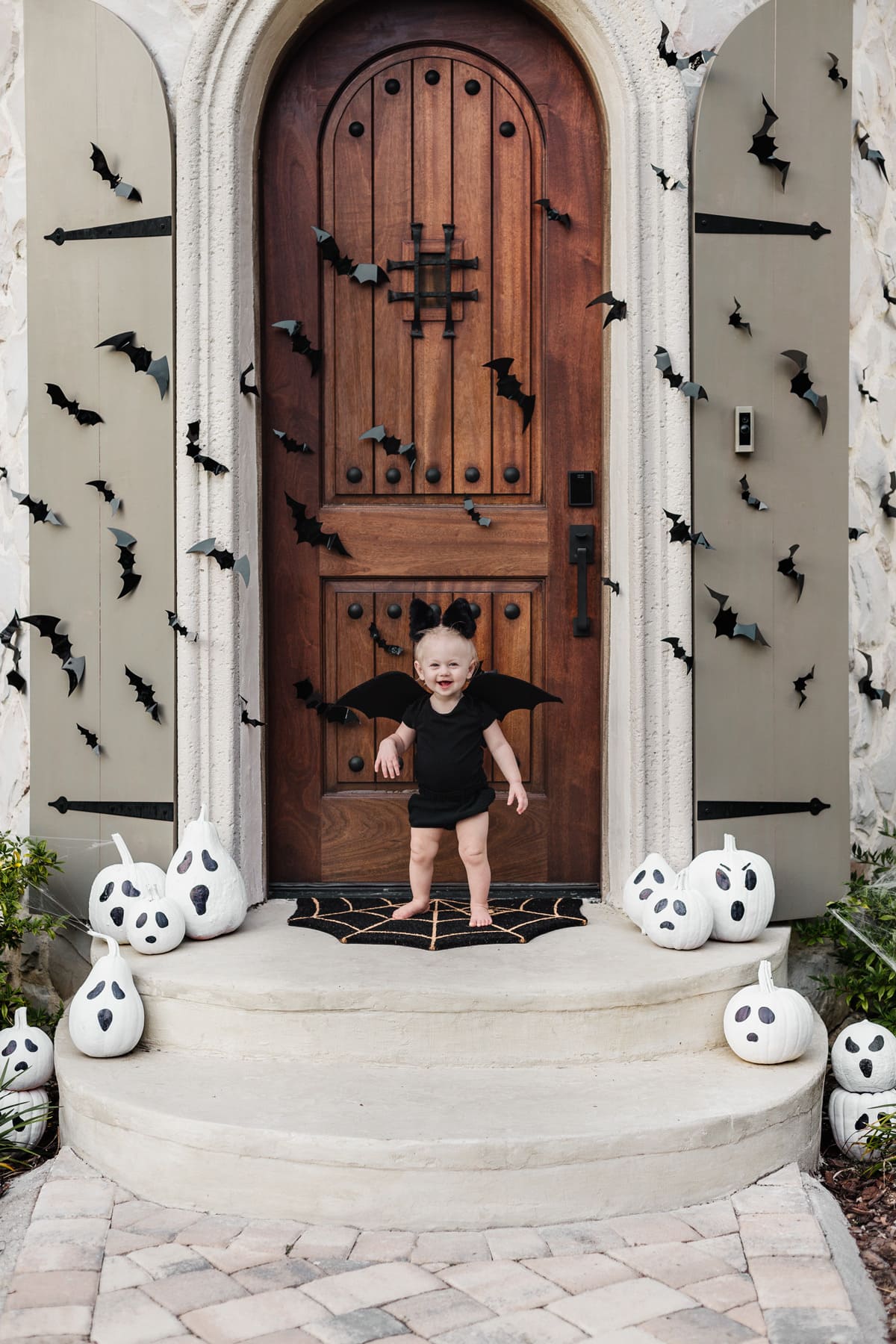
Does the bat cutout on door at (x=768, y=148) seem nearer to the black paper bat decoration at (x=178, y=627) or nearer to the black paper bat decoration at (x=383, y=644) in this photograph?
the black paper bat decoration at (x=383, y=644)

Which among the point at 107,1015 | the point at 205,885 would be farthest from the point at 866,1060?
the point at 107,1015

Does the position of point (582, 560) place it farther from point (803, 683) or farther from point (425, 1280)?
point (425, 1280)

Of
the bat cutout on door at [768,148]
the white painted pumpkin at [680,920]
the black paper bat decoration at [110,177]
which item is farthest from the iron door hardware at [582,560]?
the black paper bat decoration at [110,177]

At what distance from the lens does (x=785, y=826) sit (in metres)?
3.75

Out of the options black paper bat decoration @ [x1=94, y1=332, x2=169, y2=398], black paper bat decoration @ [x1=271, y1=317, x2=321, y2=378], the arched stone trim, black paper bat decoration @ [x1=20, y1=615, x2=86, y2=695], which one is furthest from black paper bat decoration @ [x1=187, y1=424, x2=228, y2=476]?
black paper bat decoration @ [x1=20, y1=615, x2=86, y2=695]

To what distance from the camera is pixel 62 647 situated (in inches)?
146

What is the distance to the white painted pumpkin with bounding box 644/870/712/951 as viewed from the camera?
3307 millimetres

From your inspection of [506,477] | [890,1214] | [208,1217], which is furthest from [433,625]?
[890,1214]

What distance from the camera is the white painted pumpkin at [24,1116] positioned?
10.2 feet

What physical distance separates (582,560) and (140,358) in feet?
5.01

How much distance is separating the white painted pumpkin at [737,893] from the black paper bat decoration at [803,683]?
22.0 inches

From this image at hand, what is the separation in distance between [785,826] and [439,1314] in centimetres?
198

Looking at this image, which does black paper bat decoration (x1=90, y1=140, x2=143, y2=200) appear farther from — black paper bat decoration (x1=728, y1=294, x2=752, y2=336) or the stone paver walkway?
the stone paver walkway

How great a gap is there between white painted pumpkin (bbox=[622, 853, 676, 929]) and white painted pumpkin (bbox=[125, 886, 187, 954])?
130cm
